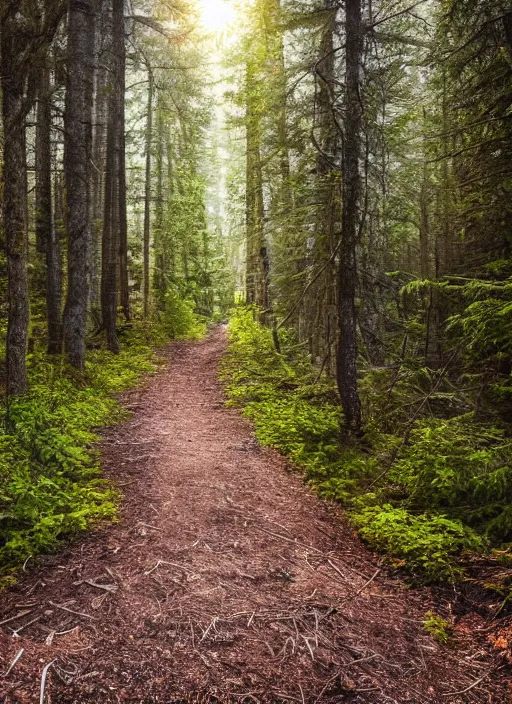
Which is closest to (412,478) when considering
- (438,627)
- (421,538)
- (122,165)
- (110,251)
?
(421,538)

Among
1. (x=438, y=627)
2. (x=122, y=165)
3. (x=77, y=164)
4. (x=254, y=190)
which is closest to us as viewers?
(x=438, y=627)

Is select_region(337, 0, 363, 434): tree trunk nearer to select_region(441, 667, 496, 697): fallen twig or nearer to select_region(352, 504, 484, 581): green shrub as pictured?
select_region(352, 504, 484, 581): green shrub

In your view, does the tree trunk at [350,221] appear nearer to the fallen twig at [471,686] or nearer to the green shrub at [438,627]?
the green shrub at [438,627]

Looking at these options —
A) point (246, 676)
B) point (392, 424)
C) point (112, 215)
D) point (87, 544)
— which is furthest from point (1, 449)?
point (112, 215)

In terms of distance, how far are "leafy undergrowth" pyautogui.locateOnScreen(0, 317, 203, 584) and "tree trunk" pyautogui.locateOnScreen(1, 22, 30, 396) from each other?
32.1 inches

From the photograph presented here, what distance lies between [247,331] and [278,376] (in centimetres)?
555

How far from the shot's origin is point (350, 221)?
713 centimetres

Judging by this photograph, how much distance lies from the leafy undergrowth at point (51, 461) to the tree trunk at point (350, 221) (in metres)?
4.11

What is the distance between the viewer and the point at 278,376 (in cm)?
1088

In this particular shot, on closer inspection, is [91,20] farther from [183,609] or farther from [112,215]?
[183,609]

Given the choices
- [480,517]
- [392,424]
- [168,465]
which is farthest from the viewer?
[392,424]

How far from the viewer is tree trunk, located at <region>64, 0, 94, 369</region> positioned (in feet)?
30.6

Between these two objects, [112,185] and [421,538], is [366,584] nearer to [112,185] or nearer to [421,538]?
[421,538]

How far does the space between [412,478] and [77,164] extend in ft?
29.9
